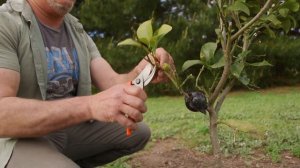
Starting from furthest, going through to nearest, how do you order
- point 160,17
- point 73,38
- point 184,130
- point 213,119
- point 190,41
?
point 160,17 → point 190,41 → point 184,130 → point 73,38 → point 213,119

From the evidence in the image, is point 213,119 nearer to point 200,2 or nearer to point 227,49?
point 227,49

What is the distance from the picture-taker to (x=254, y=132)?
427 centimetres

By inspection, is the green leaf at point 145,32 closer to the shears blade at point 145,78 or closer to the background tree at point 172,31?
the shears blade at point 145,78

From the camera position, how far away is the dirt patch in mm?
3580

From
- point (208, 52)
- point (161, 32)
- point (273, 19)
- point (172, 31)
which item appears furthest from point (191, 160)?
point (172, 31)

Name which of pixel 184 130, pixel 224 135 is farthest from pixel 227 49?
pixel 184 130

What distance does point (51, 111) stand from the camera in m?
2.13

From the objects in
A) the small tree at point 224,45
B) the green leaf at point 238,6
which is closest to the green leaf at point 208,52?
the small tree at point 224,45

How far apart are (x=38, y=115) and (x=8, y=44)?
434 millimetres

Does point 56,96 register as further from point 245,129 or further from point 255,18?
point 245,129

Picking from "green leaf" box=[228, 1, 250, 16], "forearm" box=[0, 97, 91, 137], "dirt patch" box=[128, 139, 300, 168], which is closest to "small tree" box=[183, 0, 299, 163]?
"green leaf" box=[228, 1, 250, 16]

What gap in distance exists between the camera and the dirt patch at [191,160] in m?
3.58

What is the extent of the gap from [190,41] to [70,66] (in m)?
6.58

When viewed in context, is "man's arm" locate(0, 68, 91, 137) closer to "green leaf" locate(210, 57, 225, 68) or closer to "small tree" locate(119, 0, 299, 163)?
"small tree" locate(119, 0, 299, 163)
